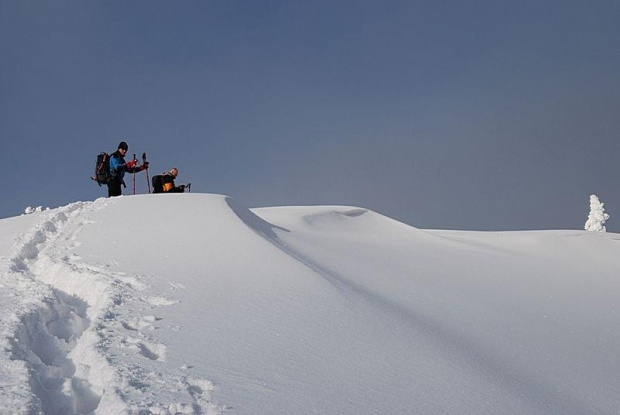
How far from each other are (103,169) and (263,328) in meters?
10.5

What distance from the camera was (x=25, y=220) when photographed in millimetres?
11781

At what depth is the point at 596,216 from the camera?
35.1 m

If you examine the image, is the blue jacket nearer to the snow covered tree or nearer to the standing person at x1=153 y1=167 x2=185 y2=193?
the standing person at x1=153 y1=167 x2=185 y2=193

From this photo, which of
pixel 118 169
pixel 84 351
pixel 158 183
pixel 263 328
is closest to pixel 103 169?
pixel 118 169

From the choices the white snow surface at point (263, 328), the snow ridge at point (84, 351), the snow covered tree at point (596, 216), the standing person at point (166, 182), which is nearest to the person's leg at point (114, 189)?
the standing person at point (166, 182)

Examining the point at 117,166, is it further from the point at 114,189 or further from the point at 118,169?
the point at 114,189

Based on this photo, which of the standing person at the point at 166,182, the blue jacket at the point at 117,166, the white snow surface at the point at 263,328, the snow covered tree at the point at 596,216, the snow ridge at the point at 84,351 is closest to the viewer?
the snow ridge at the point at 84,351

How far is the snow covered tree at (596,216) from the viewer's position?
34.8m

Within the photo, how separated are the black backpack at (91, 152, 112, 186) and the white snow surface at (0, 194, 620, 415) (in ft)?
8.52

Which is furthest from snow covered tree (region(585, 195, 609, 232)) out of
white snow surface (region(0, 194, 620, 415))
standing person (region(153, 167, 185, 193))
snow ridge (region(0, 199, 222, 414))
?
snow ridge (region(0, 199, 222, 414))

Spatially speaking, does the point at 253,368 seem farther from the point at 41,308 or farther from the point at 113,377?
the point at 41,308

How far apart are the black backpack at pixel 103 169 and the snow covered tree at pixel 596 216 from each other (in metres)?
32.5

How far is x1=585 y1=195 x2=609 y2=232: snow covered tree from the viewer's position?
34844 millimetres

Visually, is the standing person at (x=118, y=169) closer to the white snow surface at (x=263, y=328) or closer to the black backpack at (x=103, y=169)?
the black backpack at (x=103, y=169)
